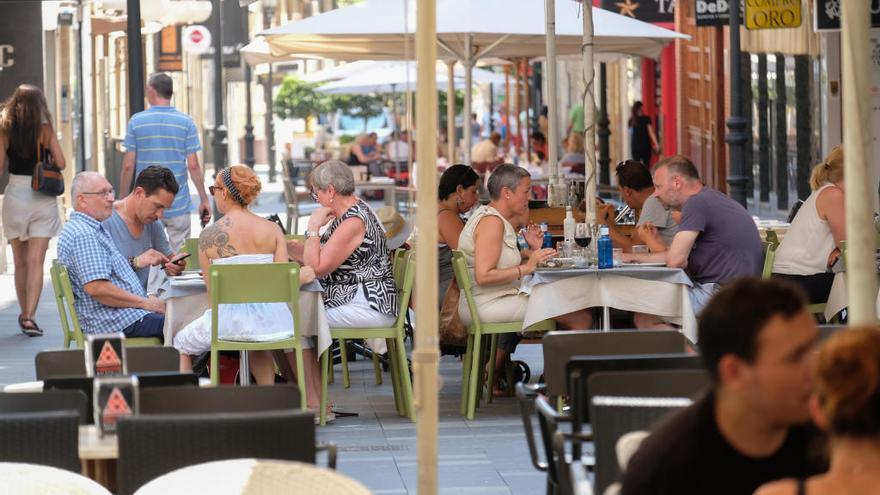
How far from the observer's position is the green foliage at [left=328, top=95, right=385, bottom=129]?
53.7m

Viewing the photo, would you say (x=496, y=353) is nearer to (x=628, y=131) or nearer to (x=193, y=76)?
(x=628, y=131)

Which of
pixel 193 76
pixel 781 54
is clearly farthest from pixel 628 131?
pixel 193 76

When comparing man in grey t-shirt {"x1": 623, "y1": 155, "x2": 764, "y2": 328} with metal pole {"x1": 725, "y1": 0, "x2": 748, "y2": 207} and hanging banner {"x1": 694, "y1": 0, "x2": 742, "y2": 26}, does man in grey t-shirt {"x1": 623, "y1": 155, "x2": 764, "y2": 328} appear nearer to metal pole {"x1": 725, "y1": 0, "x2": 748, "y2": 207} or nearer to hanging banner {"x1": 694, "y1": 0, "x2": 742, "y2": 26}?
metal pole {"x1": 725, "y1": 0, "x2": 748, "y2": 207}

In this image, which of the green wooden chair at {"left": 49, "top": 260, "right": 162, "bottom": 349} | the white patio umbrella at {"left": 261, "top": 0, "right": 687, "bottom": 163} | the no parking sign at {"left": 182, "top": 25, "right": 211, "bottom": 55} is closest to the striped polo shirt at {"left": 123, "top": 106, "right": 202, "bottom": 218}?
the white patio umbrella at {"left": 261, "top": 0, "right": 687, "bottom": 163}

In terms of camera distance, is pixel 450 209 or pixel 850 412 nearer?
pixel 850 412

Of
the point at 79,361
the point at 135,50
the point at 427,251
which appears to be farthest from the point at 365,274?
the point at 427,251

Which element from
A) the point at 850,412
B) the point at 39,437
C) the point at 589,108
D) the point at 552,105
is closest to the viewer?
the point at 850,412

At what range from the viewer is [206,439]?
14.3 ft

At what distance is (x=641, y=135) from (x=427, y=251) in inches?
1025

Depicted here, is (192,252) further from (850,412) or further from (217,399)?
(850,412)

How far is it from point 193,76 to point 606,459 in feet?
161

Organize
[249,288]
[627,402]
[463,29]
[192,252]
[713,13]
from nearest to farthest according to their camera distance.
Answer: [627,402] < [249,288] < [192,252] < [463,29] < [713,13]

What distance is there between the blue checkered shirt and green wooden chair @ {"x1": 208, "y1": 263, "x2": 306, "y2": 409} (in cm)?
68

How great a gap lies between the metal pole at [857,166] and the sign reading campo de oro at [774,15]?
14.0m
